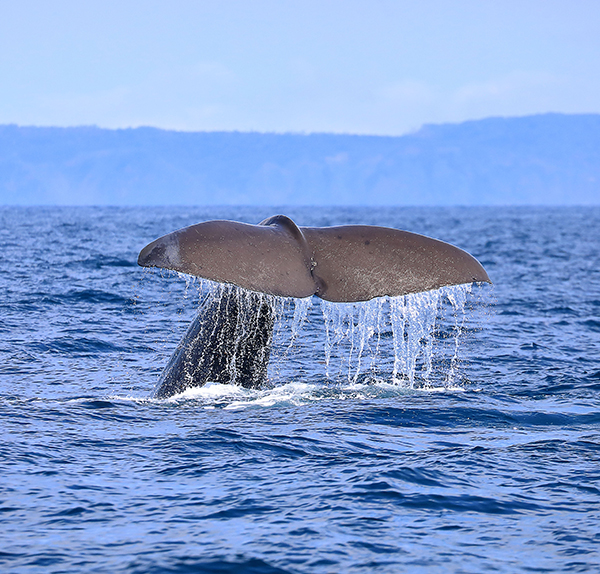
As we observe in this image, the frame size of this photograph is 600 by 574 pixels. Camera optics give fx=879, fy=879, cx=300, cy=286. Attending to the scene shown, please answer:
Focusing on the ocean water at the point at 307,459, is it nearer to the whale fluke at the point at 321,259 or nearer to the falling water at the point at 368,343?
the falling water at the point at 368,343

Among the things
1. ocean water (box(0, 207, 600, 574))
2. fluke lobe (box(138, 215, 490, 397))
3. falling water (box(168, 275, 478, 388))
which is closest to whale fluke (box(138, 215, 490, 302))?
fluke lobe (box(138, 215, 490, 397))

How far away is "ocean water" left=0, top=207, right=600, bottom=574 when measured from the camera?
5336 mm

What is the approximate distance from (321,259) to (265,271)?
786 millimetres

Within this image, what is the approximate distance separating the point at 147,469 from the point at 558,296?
1716 cm

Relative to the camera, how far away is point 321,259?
6891 mm

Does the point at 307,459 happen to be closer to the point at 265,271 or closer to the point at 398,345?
the point at 265,271

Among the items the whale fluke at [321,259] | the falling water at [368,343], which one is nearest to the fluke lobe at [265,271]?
the whale fluke at [321,259]

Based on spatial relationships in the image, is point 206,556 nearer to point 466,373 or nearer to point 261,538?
point 261,538

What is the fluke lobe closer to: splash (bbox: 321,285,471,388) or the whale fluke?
the whale fluke

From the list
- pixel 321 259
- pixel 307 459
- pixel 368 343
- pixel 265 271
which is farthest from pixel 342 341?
pixel 265 271

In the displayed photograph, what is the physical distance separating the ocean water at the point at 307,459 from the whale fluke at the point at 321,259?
0.49 metres

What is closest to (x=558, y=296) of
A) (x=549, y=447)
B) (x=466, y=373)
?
(x=466, y=373)

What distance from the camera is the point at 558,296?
22.0 metres

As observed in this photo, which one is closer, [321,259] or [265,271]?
[265,271]
